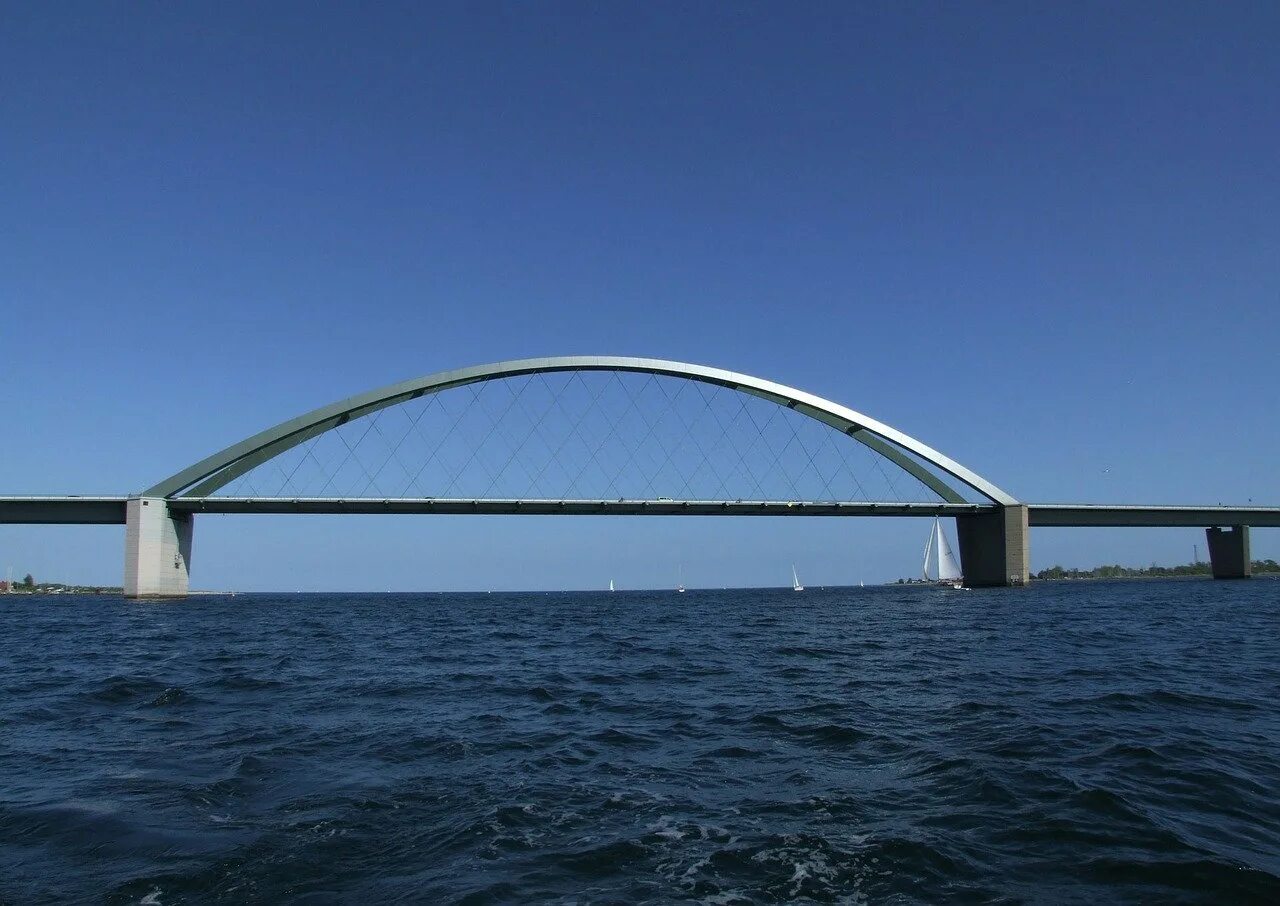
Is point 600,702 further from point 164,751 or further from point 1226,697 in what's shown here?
point 1226,697

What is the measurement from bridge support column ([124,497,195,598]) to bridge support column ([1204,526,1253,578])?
118m

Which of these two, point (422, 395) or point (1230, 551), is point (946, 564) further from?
point (422, 395)

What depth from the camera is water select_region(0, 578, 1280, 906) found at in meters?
5.81

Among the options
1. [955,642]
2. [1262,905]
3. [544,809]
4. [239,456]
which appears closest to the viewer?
[1262,905]

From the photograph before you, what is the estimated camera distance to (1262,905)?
17.5 feet

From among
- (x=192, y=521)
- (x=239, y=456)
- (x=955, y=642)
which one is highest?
(x=239, y=456)

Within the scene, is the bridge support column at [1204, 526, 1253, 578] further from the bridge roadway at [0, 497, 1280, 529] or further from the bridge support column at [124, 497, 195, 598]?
the bridge support column at [124, 497, 195, 598]

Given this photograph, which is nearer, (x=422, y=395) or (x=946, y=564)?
(x=422, y=395)

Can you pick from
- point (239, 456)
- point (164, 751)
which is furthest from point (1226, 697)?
point (239, 456)

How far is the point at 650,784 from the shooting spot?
27.4 feet

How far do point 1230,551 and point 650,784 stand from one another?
123151 mm

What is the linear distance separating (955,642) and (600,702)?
1418cm

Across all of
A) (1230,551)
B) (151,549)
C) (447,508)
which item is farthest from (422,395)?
(1230,551)

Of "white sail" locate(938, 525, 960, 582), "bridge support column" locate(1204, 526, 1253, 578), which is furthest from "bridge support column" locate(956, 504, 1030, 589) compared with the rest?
"bridge support column" locate(1204, 526, 1253, 578)
